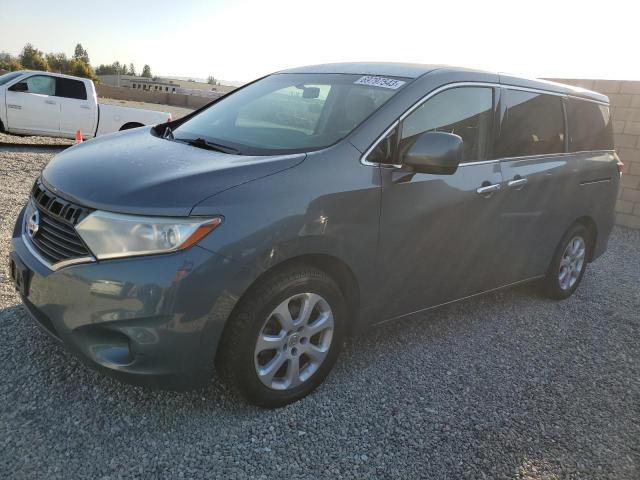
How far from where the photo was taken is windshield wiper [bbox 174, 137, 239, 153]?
2.94m

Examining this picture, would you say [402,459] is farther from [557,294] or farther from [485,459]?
[557,294]

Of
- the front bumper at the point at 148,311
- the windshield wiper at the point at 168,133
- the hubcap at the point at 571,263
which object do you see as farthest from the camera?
the hubcap at the point at 571,263

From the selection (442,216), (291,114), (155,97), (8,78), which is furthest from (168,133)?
Result: (155,97)

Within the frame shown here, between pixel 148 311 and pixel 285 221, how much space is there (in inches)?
28.2

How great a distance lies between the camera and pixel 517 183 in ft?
12.5

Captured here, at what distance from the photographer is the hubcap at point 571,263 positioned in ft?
15.9

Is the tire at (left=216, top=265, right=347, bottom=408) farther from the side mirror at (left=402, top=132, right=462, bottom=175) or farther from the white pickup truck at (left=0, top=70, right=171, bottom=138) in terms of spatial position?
the white pickup truck at (left=0, top=70, right=171, bottom=138)

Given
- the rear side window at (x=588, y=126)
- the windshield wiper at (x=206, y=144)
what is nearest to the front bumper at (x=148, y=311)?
the windshield wiper at (x=206, y=144)

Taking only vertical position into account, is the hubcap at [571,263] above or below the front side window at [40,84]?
below

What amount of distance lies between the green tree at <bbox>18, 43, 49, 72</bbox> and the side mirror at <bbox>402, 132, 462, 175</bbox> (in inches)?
2300

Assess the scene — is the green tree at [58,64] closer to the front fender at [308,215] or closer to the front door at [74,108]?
the front door at [74,108]

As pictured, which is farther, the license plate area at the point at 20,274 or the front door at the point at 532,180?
the front door at the point at 532,180

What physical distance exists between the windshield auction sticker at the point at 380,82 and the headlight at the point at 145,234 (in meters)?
1.50

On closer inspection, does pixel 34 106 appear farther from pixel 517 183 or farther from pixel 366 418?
pixel 366 418
